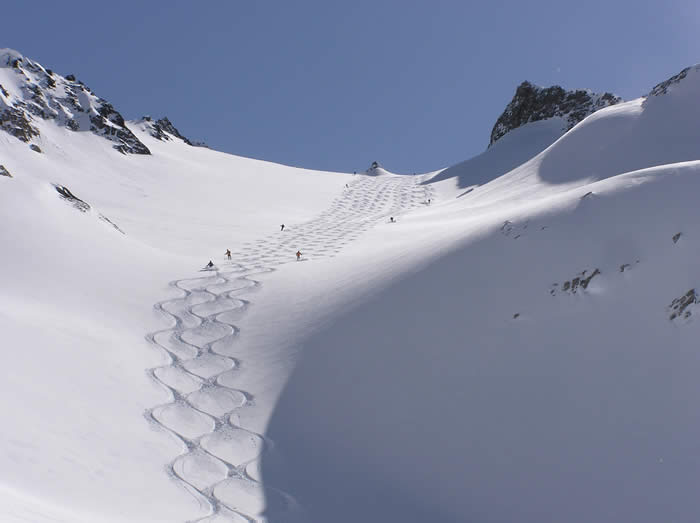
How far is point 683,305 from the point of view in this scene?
341 inches

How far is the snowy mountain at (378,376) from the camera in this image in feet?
25.4

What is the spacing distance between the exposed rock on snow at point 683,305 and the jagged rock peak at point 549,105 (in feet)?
128

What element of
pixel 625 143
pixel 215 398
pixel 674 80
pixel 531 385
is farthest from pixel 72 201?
pixel 674 80

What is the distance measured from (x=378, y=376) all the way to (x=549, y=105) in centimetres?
4408

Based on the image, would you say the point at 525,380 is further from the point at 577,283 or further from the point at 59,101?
the point at 59,101

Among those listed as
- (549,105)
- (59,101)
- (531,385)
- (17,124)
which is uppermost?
(549,105)

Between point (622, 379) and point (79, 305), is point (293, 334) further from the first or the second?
point (622, 379)

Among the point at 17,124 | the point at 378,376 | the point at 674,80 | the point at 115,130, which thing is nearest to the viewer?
the point at 378,376

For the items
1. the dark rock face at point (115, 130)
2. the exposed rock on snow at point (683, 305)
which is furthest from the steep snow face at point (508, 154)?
the exposed rock on snow at point (683, 305)

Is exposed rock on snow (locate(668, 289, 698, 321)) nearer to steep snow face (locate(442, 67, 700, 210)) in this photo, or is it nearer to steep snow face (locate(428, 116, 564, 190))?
steep snow face (locate(442, 67, 700, 210))

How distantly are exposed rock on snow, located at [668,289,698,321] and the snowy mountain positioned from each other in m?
0.05

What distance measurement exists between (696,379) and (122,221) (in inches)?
964

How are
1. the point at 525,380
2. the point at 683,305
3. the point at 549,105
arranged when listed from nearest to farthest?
1. the point at 683,305
2. the point at 525,380
3. the point at 549,105

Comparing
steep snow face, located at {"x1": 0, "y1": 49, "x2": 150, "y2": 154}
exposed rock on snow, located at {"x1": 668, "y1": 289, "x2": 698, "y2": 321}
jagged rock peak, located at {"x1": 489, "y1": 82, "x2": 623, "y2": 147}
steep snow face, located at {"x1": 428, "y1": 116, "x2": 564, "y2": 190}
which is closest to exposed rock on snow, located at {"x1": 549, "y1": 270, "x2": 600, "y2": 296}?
exposed rock on snow, located at {"x1": 668, "y1": 289, "x2": 698, "y2": 321}
